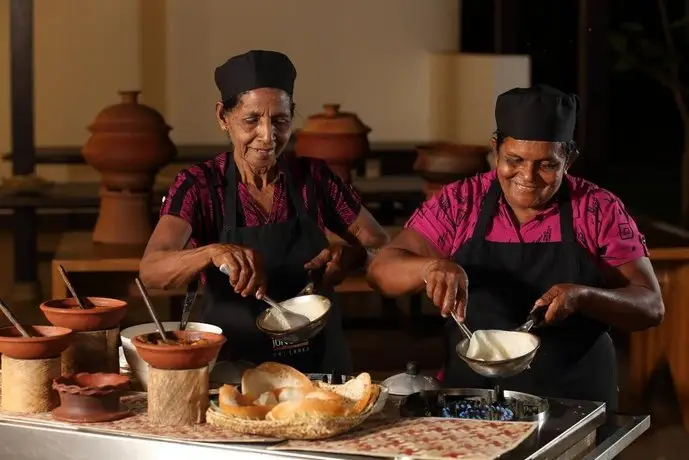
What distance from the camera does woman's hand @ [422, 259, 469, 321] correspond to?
10.4 feet

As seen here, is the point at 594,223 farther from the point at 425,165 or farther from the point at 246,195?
the point at 425,165

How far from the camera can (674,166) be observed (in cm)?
1570

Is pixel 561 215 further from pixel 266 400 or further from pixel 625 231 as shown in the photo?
pixel 266 400

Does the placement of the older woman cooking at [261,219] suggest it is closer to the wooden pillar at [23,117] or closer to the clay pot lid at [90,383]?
the clay pot lid at [90,383]

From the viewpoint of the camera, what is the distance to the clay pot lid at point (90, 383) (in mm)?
2832

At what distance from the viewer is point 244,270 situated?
3285 mm

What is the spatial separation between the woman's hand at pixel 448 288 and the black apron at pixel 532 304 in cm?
39

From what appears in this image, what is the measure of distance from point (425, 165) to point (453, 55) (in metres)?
4.41

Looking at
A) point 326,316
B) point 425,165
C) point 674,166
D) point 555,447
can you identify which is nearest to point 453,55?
point 425,165

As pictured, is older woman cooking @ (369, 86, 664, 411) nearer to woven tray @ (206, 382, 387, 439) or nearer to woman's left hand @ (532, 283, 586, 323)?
woman's left hand @ (532, 283, 586, 323)

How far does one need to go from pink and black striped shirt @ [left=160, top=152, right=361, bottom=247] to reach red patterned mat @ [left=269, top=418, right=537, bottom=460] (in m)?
1.14

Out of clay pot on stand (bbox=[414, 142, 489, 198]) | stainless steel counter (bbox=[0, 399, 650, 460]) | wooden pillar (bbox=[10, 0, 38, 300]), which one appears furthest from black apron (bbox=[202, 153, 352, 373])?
wooden pillar (bbox=[10, 0, 38, 300])

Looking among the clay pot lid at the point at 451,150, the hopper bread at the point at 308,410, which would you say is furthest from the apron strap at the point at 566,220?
the clay pot lid at the point at 451,150

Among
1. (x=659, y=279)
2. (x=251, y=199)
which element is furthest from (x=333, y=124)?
(x=251, y=199)
